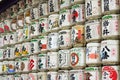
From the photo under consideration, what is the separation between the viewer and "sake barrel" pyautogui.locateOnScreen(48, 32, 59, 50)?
183 centimetres

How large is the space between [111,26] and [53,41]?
1.74 ft

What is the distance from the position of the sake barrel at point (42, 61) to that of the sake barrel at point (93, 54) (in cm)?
47

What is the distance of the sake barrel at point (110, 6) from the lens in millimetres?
1396

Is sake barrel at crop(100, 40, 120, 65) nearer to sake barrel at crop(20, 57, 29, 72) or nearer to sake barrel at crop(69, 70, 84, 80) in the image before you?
sake barrel at crop(69, 70, 84, 80)

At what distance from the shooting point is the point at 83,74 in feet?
5.17

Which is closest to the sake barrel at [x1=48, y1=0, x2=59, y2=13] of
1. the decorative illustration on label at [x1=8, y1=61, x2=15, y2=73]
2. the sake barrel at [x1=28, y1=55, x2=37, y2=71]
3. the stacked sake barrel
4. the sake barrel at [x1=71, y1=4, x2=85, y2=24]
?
the stacked sake barrel

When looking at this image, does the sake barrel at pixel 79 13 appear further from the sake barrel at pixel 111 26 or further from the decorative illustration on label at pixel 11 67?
the decorative illustration on label at pixel 11 67

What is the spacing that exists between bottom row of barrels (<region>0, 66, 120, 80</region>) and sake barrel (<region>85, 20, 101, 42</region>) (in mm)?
149

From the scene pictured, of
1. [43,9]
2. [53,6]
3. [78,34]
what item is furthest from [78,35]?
[43,9]

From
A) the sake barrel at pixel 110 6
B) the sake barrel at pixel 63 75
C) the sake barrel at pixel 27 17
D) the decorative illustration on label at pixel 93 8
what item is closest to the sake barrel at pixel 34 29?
the sake barrel at pixel 27 17

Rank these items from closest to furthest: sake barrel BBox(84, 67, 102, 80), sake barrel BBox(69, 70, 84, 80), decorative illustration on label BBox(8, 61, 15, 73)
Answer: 1. sake barrel BBox(84, 67, 102, 80)
2. sake barrel BBox(69, 70, 84, 80)
3. decorative illustration on label BBox(8, 61, 15, 73)

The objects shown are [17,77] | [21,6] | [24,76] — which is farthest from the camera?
[21,6]

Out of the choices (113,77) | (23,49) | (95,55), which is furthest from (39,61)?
(113,77)

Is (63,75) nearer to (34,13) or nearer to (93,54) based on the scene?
(93,54)
